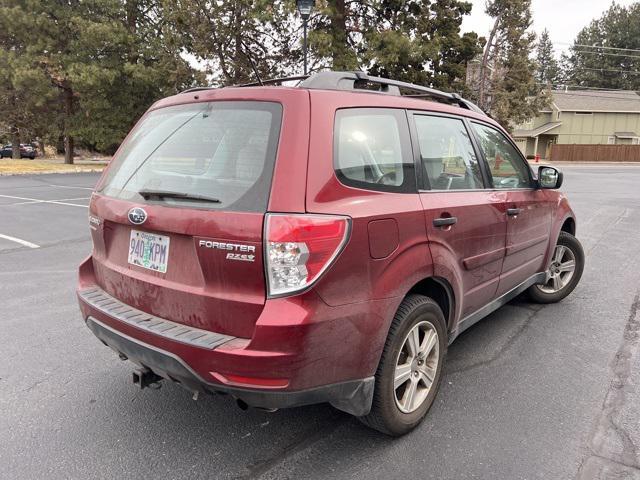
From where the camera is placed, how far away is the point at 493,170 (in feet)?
11.7

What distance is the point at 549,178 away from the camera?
4.14 m

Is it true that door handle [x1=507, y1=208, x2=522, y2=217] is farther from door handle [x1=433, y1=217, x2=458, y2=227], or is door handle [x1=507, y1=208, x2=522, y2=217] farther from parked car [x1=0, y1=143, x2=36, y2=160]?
parked car [x1=0, y1=143, x2=36, y2=160]

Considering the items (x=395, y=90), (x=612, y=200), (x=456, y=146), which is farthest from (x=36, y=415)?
(x=612, y=200)

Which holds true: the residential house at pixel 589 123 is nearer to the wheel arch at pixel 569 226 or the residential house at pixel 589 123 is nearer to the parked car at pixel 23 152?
the parked car at pixel 23 152

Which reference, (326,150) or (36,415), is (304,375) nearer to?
(326,150)

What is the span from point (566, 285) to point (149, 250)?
4207 millimetres

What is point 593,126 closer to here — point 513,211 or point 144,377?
point 513,211

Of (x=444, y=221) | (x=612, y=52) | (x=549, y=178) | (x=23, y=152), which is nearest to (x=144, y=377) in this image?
(x=444, y=221)

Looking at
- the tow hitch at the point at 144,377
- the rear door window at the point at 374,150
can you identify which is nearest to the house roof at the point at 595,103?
the rear door window at the point at 374,150

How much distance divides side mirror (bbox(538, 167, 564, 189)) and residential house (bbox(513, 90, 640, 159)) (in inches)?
1833

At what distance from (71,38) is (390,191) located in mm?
29872

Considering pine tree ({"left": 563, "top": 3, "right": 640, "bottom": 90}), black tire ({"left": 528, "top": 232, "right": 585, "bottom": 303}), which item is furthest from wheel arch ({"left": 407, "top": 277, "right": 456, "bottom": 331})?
pine tree ({"left": 563, "top": 3, "right": 640, "bottom": 90})

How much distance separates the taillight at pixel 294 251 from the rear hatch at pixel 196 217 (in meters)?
0.05

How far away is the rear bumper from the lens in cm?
212
